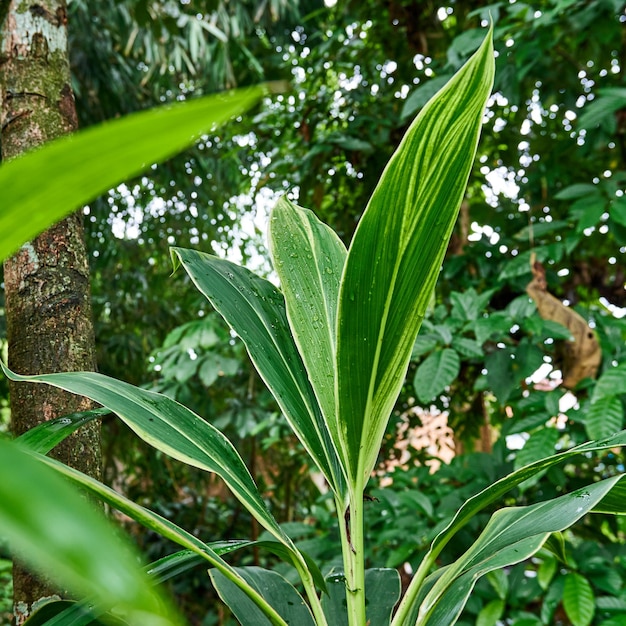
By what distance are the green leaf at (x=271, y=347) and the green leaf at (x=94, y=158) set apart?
362 mm

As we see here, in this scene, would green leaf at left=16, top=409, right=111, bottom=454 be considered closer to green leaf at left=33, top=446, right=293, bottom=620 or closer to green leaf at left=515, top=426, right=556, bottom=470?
green leaf at left=33, top=446, right=293, bottom=620

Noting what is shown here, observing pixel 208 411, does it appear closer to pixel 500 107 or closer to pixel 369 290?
pixel 500 107

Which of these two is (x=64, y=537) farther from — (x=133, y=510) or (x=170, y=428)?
(x=170, y=428)

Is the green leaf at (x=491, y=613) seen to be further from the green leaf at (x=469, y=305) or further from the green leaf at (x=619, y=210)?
the green leaf at (x=619, y=210)

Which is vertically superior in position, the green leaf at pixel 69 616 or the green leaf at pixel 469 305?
the green leaf at pixel 469 305

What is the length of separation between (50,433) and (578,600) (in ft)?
2.59

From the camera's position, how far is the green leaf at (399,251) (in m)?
0.44

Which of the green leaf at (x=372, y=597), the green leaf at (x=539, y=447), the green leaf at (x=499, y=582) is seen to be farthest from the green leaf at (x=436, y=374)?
the green leaf at (x=372, y=597)

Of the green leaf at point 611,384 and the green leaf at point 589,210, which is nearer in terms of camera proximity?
the green leaf at point 611,384

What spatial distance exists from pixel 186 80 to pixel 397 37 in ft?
6.87

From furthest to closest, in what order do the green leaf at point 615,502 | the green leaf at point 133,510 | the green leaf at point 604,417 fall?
the green leaf at point 604,417 → the green leaf at point 615,502 → the green leaf at point 133,510

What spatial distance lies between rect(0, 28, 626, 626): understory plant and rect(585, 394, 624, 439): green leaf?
35cm

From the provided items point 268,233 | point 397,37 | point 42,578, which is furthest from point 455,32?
point 42,578

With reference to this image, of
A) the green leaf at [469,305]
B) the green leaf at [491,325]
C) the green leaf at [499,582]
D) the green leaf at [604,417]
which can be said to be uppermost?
the green leaf at [469,305]
